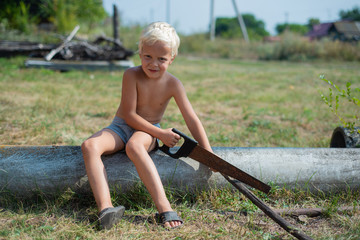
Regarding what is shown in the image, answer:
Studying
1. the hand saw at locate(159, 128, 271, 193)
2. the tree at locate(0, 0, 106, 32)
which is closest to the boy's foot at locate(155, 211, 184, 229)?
the hand saw at locate(159, 128, 271, 193)

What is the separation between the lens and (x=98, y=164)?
6.52 feet

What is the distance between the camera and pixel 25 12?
48.7 ft

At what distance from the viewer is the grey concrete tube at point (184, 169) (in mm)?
2104

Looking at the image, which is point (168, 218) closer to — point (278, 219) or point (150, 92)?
point (278, 219)

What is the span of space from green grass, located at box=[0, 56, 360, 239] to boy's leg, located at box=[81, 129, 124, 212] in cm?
15

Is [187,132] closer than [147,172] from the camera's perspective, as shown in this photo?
No

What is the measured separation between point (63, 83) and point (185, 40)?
16323mm

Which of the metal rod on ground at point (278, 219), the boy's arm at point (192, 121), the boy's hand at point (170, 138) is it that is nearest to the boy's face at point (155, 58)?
the boy's arm at point (192, 121)

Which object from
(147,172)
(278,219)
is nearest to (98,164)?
(147,172)

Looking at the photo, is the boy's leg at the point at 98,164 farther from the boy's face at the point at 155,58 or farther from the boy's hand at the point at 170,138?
the boy's face at the point at 155,58

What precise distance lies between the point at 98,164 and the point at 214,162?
772 millimetres

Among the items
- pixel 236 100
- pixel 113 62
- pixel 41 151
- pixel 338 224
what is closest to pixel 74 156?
pixel 41 151

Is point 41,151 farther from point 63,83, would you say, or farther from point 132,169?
point 63,83

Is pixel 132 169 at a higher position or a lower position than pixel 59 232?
higher
